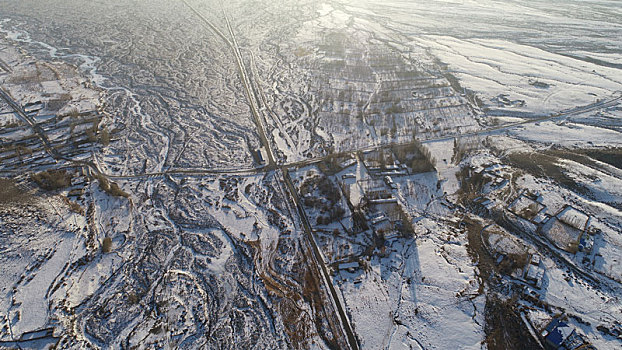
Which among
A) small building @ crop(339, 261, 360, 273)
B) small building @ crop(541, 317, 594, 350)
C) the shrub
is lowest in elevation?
small building @ crop(541, 317, 594, 350)

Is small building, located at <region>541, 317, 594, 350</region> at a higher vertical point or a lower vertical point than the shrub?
lower

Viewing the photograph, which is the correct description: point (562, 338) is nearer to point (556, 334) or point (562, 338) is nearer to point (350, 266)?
point (556, 334)

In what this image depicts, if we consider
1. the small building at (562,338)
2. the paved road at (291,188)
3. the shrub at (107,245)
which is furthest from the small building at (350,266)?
the shrub at (107,245)

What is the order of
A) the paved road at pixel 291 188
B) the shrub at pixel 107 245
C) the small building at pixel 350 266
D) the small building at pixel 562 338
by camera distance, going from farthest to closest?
1. the shrub at pixel 107 245
2. the small building at pixel 350 266
3. the paved road at pixel 291 188
4. the small building at pixel 562 338

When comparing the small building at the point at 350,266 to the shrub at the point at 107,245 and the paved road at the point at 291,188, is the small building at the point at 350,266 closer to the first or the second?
the paved road at the point at 291,188

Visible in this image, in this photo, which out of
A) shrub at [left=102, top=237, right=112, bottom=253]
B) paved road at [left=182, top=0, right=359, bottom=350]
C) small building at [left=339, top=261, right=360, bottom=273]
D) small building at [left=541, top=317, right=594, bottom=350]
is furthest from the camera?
shrub at [left=102, top=237, right=112, bottom=253]

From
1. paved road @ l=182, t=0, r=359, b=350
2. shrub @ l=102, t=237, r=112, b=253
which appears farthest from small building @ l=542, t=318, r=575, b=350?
shrub @ l=102, t=237, r=112, b=253

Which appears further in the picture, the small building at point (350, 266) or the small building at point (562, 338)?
the small building at point (350, 266)

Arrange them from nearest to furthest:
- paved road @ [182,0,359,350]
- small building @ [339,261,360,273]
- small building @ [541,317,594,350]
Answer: small building @ [541,317,594,350] → paved road @ [182,0,359,350] → small building @ [339,261,360,273]

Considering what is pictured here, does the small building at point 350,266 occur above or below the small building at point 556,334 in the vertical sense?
above

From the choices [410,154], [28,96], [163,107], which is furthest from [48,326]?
[28,96]

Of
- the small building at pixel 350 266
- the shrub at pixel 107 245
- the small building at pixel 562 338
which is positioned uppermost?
the shrub at pixel 107 245

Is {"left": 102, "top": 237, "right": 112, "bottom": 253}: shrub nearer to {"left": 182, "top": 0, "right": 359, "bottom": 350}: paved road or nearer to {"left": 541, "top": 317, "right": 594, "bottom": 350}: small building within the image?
{"left": 182, "top": 0, "right": 359, "bottom": 350}: paved road
